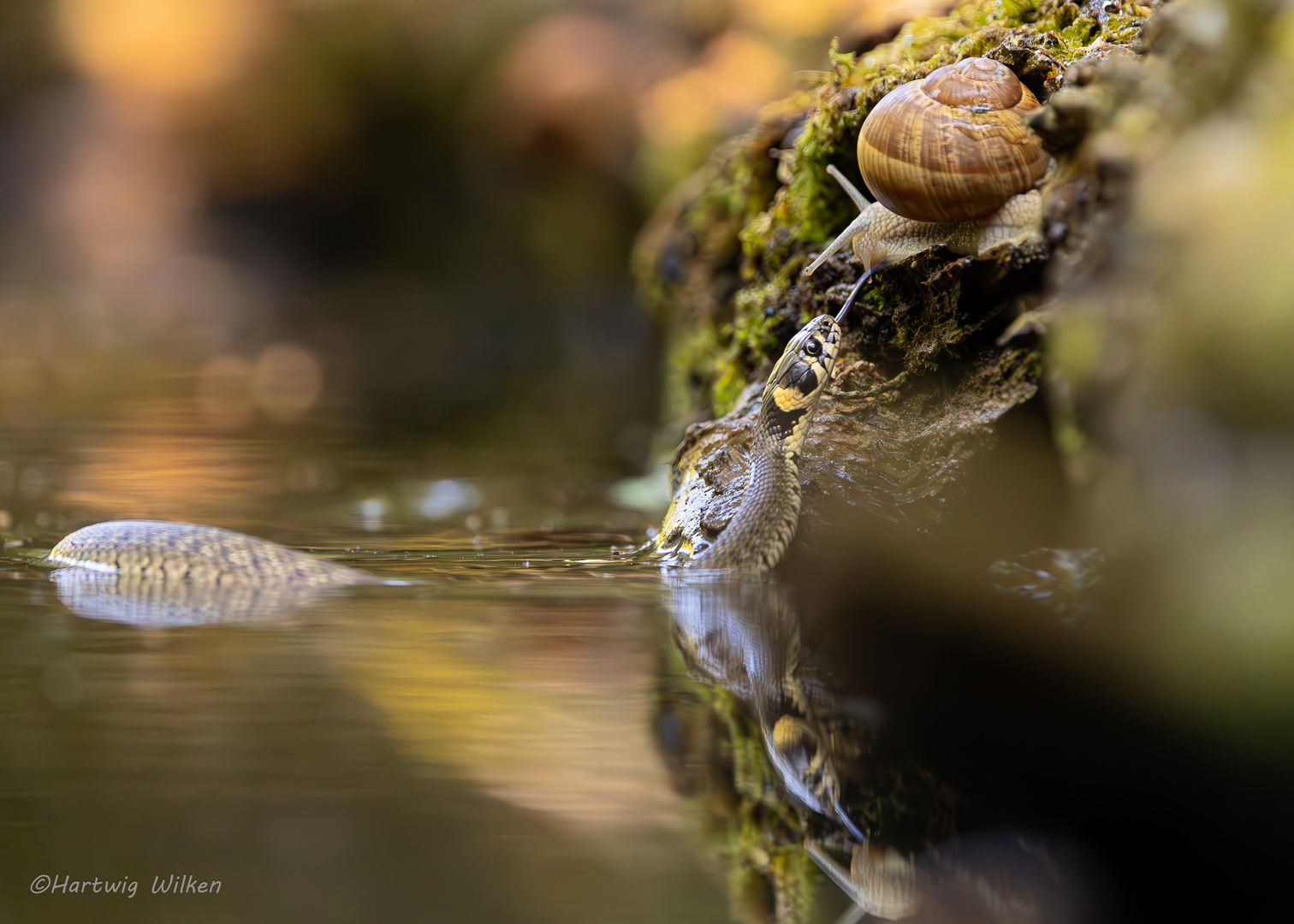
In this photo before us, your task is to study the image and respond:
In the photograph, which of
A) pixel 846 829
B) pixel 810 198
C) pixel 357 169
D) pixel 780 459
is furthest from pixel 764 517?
pixel 357 169

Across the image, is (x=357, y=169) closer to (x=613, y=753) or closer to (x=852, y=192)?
(x=852, y=192)

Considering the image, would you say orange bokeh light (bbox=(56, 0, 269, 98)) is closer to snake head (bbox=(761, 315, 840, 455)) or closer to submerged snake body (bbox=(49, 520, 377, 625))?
submerged snake body (bbox=(49, 520, 377, 625))

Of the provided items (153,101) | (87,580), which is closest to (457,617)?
(87,580)

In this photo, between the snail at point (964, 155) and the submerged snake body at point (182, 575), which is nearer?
the snail at point (964, 155)

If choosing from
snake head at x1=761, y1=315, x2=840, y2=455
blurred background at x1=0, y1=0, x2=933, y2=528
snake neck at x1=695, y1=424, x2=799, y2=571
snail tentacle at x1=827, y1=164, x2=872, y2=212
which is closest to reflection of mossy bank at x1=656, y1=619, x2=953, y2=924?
snake neck at x1=695, y1=424, x2=799, y2=571

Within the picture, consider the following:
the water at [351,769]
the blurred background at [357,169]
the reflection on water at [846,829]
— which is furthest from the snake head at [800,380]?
the blurred background at [357,169]

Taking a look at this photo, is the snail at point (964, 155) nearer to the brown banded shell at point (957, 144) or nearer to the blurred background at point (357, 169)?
the brown banded shell at point (957, 144)
